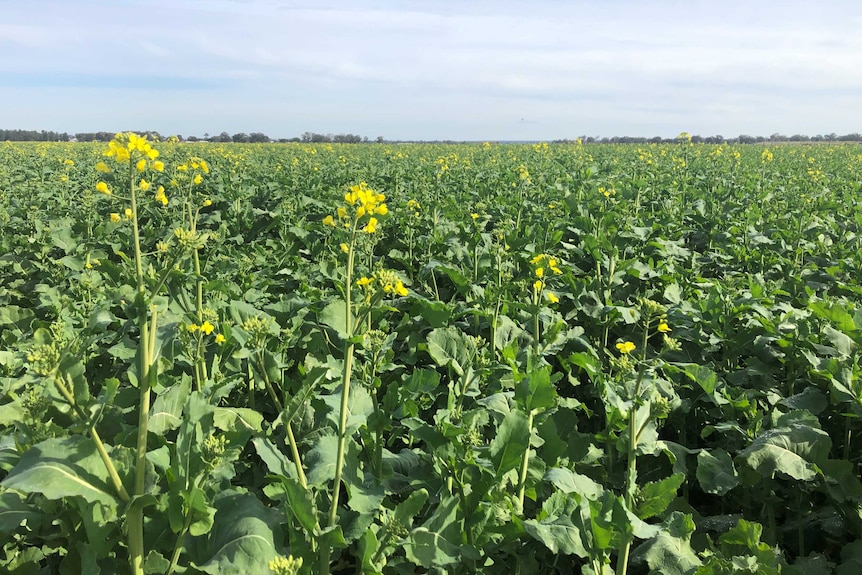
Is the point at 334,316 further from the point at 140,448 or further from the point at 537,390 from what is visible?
the point at 140,448

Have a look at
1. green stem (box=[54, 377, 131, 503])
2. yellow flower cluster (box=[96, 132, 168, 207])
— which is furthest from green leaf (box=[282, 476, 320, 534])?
yellow flower cluster (box=[96, 132, 168, 207])

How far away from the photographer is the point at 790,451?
9.14 ft

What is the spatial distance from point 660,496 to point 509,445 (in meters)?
0.67

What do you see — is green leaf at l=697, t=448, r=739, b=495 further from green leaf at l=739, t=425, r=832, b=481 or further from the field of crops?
green leaf at l=739, t=425, r=832, b=481

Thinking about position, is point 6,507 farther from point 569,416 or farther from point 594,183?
point 594,183

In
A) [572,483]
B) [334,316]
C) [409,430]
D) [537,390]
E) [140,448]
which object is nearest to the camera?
[140,448]

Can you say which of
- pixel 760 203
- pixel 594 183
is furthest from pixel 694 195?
pixel 594 183

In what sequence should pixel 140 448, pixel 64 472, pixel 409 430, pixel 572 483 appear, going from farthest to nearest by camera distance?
pixel 409 430 < pixel 572 483 < pixel 140 448 < pixel 64 472

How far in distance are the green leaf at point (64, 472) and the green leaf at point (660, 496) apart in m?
2.08

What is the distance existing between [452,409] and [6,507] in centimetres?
195

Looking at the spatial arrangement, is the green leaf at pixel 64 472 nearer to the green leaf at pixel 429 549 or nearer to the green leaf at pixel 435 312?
the green leaf at pixel 429 549

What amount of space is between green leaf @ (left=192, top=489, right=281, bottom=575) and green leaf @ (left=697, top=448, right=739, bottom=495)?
2.17 m

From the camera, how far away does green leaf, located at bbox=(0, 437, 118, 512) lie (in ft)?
5.87

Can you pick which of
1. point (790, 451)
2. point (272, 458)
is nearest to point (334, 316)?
point (272, 458)
